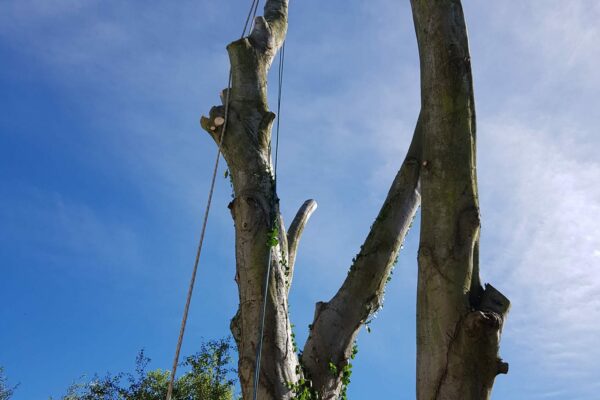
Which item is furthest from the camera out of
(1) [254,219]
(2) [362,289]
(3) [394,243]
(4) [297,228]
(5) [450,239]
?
(4) [297,228]

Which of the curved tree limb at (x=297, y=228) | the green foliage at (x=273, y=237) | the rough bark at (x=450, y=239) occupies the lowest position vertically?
the rough bark at (x=450, y=239)

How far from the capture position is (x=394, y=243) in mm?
4516

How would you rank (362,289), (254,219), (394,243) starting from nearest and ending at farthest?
(254,219) → (362,289) → (394,243)

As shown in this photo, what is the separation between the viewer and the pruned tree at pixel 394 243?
2.75 meters

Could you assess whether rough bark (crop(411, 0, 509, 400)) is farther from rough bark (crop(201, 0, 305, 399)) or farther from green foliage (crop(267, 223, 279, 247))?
green foliage (crop(267, 223, 279, 247))

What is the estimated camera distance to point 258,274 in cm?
398

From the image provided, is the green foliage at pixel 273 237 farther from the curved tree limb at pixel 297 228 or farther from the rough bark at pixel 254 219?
the curved tree limb at pixel 297 228

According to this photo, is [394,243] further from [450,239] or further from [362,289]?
[450,239]

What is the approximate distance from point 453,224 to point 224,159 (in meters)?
2.16

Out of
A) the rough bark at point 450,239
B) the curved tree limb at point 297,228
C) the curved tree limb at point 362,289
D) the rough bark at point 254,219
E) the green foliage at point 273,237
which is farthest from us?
the curved tree limb at point 297,228

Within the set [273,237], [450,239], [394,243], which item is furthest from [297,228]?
[450,239]

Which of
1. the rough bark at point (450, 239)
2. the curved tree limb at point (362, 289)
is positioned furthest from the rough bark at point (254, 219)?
the rough bark at point (450, 239)

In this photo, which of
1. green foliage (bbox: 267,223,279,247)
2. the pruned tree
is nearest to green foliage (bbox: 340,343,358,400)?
the pruned tree

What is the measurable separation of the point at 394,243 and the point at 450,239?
161 centimetres
